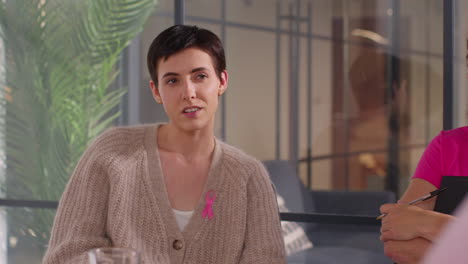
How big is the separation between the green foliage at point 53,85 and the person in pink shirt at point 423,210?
181cm

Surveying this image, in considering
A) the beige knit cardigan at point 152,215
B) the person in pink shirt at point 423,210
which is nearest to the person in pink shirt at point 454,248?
the person in pink shirt at point 423,210

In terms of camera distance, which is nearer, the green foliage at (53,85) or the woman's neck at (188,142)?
the woman's neck at (188,142)

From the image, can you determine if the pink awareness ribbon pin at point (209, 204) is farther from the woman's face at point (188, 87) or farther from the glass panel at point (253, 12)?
the glass panel at point (253, 12)

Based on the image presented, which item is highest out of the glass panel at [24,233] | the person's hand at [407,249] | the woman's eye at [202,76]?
the woman's eye at [202,76]

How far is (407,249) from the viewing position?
5.07 ft

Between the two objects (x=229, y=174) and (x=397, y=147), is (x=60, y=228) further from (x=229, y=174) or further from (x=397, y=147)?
(x=397, y=147)

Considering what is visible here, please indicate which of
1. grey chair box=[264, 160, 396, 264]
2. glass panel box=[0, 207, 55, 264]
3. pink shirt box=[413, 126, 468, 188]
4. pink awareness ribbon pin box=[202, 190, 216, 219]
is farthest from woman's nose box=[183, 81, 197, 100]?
glass panel box=[0, 207, 55, 264]

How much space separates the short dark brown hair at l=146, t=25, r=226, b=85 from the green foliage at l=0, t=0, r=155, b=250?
138cm

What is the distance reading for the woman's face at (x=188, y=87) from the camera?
1.78 metres

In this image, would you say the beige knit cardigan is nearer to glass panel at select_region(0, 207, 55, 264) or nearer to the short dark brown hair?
the short dark brown hair

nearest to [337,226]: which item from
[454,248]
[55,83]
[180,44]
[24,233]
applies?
[180,44]

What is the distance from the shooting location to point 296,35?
2951mm

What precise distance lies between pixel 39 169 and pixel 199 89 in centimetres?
185

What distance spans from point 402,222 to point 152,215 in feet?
2.30
